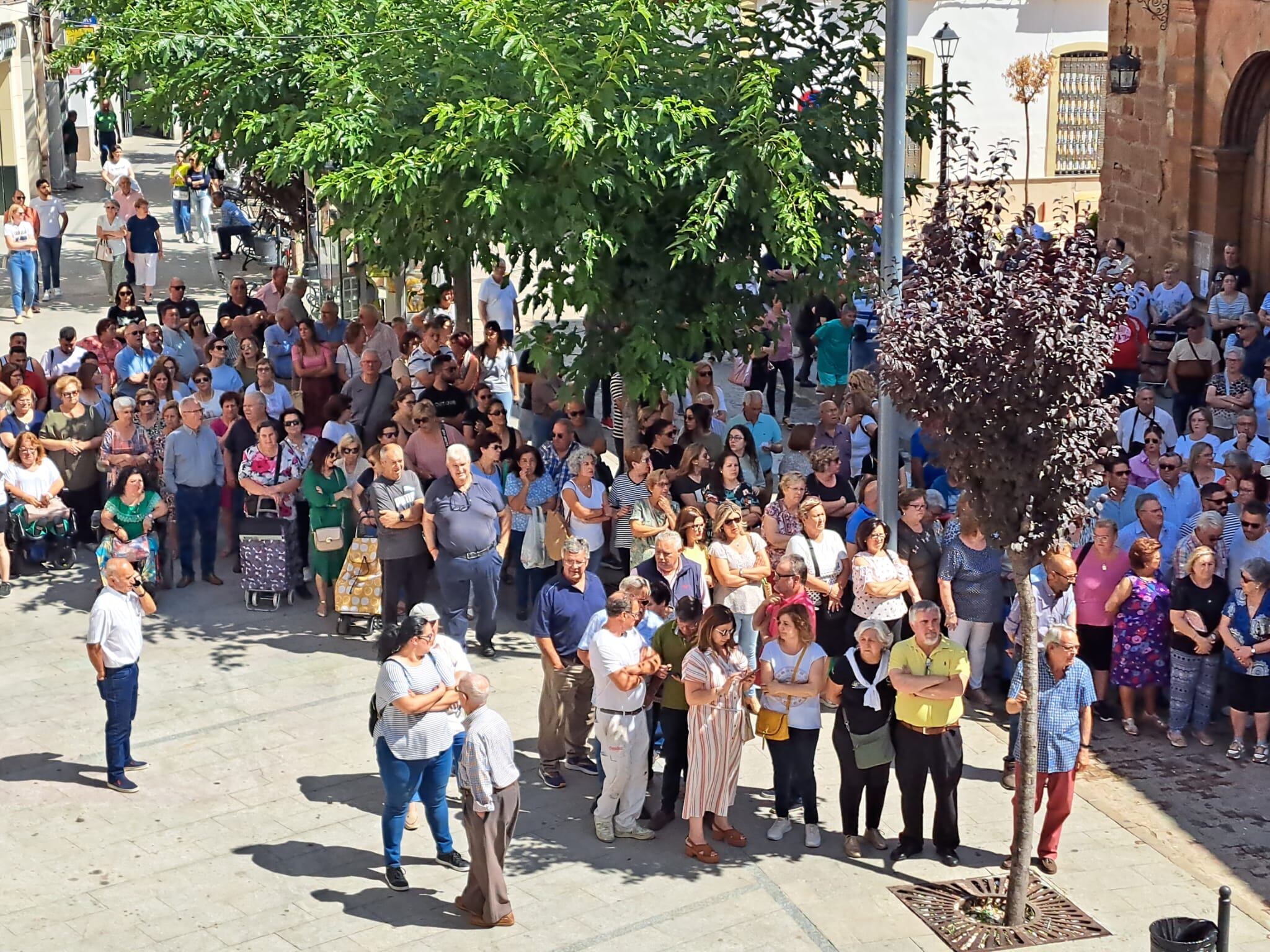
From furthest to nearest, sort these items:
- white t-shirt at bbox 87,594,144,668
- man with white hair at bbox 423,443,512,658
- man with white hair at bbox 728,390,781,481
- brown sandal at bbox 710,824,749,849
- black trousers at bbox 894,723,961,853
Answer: man with white hair at bbox 728,390,781,481 < man with white hair at bbox 423,443,512,658 < white t-shirt at bbox 87,594,144,668 < brown sandal at bbox 710,824,749,849 < black trousers at bbox 894,723,961,853

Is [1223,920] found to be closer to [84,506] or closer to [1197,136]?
[84,506]

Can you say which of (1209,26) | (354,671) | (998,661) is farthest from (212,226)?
(998,661)

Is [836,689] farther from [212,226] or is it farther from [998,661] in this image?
[212,226]

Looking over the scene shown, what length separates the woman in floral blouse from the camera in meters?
14.9

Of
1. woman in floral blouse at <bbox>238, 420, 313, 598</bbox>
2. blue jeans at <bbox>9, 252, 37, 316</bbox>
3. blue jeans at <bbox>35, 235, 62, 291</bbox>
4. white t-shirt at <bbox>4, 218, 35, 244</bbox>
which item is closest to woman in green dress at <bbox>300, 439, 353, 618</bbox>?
woman in floral blouse at <bbox>238, 420, 313, 598</bbox>

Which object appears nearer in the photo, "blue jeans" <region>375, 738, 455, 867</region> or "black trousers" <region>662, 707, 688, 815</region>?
"blue jeans" <region>375, 738, 455, 867</region>

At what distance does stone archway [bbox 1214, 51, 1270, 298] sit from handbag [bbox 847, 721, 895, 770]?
1200 cm

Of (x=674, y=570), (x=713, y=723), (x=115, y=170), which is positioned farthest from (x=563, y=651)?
(x=115, y=170)

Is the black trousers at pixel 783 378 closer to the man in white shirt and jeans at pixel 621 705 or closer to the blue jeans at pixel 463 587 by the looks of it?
the blue jeans at pixel 463 587

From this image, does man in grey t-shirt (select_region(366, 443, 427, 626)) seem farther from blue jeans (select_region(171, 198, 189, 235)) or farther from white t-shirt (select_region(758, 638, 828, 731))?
blue jeans (select_region(171, 198, 189, 235))

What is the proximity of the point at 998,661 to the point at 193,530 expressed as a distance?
21.4 feet

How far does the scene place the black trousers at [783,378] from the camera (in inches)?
786

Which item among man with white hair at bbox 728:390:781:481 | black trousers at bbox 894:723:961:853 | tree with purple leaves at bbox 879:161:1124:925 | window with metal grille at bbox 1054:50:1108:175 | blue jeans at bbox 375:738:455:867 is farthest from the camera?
window with metal grille at bbox 1054:50:1108:175

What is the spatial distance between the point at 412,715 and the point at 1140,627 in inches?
203
